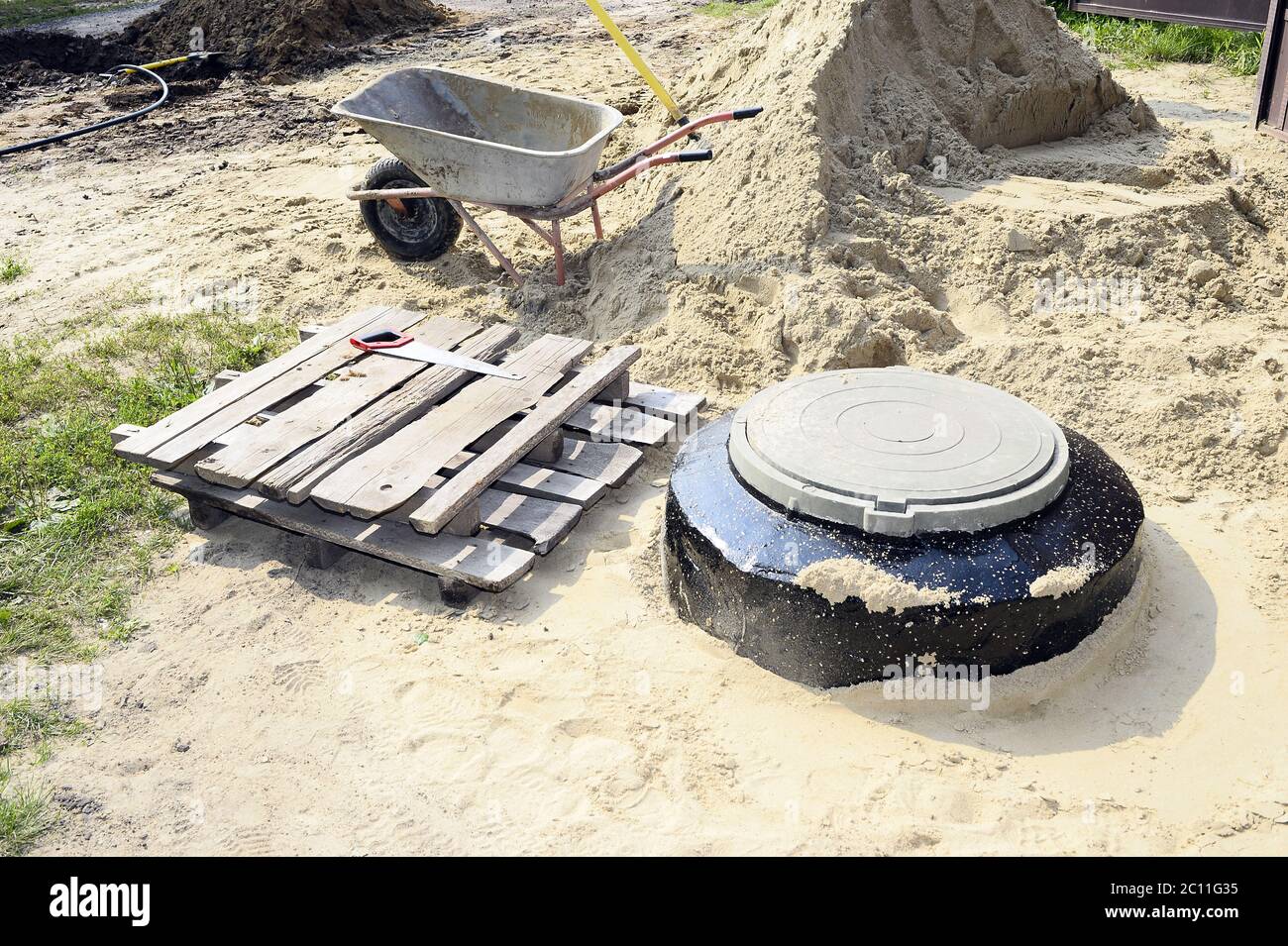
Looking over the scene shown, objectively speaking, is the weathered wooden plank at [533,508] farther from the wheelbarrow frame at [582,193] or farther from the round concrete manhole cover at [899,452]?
the wheelbarrow frame at [582,193]

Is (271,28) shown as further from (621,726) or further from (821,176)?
(621,726)

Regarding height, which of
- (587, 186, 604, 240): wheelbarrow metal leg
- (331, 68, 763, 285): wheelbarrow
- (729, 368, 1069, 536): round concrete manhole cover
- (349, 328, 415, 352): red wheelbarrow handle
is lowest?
(349, 328, 415, 352): red wheelbarrow handle

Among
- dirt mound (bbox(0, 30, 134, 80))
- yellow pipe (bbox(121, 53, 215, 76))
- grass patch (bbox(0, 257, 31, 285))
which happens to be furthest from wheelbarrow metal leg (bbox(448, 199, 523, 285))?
dirt mound (bbox(0, 30, 134, 80))

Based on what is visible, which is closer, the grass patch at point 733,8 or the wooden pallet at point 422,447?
the wooden pallet at point 422,447

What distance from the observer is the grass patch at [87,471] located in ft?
11.4

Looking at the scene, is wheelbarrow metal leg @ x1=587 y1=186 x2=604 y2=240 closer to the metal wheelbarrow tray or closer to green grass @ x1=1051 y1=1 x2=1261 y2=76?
the metal wheelbarrow tray

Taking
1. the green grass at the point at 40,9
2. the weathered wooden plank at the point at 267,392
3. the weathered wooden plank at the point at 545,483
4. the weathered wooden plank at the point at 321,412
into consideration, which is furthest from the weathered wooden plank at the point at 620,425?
the green grass at the point at 40,9

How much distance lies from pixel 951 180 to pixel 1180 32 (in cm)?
539

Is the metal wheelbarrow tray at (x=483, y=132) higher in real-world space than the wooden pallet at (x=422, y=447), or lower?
higher

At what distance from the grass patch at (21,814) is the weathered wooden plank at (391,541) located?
44.0 inches

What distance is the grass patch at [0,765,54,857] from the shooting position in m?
2.60

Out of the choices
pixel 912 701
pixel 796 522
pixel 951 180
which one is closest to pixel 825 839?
pixel 912 701

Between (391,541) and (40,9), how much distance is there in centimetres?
1358
